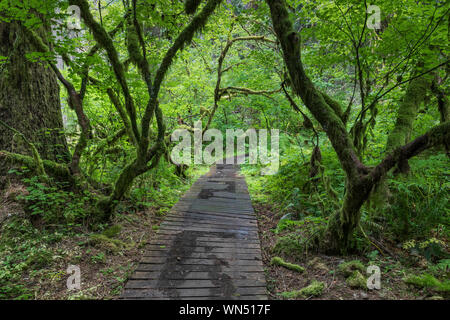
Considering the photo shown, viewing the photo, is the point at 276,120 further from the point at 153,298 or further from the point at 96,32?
the point at 153,298

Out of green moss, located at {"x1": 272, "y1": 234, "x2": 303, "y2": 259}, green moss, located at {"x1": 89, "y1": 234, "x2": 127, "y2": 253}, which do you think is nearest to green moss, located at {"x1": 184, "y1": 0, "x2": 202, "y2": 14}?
green moss, located at {"x1": 89, "y1": 234, "x2": 127, "y2": 253}

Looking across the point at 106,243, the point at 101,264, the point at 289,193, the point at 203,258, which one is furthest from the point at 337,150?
the point at 106,243

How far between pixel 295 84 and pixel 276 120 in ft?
36.3

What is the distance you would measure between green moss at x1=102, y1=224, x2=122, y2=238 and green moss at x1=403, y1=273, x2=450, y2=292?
4357 mm

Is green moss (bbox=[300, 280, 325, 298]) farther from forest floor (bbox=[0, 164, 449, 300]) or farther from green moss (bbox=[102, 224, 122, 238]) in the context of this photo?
green moss (bbox=[102, 224, 122, 238])

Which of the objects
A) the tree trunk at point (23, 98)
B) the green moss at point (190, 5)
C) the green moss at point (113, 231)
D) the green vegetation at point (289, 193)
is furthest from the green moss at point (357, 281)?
the tree trunk at point (23, 98)

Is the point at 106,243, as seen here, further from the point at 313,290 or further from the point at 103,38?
the point at 103,38

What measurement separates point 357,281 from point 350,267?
0.96ft

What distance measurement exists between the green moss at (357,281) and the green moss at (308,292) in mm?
315

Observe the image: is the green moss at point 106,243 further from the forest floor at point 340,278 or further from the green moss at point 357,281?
the green moss at point 357,281

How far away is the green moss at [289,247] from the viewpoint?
3708mm

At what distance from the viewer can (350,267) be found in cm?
302

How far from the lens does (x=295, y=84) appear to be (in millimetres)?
3291
